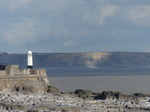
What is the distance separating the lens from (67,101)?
3020 cm

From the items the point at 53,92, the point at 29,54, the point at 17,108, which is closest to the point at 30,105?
the point at 17,108

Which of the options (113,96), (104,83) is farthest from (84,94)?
(104,83)

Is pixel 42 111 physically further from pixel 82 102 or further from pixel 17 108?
pixel 82 102

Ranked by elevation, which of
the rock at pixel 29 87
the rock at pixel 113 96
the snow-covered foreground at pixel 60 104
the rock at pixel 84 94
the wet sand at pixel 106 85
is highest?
the wet sand at pixel 106 85

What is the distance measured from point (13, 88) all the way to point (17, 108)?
5.78 m

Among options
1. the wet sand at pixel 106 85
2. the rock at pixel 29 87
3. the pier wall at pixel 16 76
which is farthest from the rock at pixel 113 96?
the wet sand at pixel 106 85

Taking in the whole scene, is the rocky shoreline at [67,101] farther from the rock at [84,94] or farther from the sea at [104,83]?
the sea at [104,83]

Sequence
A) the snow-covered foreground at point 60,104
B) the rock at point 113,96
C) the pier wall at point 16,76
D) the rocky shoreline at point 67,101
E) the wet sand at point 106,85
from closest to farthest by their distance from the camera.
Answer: the snow-covered foreground at point 60,104, the rocky shoreline at point 67,101, the rock at point 113,96, the pier wall at point 16,76, the wet sand at point 106,85

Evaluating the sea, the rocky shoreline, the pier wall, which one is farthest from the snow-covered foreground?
the sea

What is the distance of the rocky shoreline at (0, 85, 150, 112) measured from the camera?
2752cm

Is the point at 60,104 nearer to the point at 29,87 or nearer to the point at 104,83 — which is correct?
the point at 29,87

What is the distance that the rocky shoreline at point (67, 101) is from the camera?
90.3 ft

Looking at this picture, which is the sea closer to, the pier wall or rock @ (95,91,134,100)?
the pier wall

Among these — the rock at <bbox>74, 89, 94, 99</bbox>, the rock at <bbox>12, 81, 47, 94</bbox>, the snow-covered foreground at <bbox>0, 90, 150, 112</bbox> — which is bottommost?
the snow-covered foreground at <bbox>0, 90, 150, 112</bbox>
